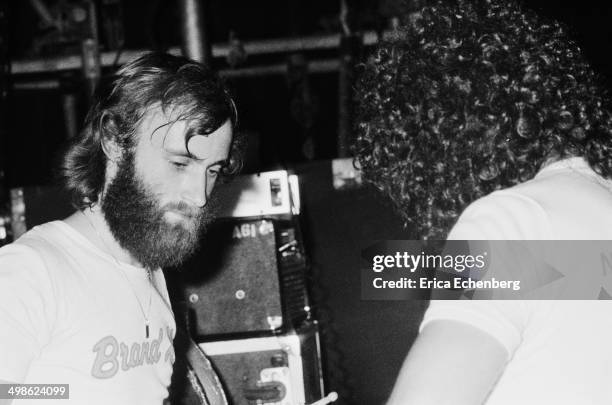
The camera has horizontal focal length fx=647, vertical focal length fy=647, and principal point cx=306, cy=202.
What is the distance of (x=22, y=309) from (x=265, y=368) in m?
0.99

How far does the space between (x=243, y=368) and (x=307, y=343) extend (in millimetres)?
225

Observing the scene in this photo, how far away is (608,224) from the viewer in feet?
2.73

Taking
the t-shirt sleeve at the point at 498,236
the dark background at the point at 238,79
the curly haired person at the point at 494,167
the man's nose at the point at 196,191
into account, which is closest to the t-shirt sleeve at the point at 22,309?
the man's nose at the point at 196,191

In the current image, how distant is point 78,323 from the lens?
139cm

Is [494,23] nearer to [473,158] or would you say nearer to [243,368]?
[473,158]

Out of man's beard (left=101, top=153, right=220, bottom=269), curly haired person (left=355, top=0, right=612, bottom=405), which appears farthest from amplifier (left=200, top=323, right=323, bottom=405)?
curly haired person (left=355, top=0, right=612, bottom=405)

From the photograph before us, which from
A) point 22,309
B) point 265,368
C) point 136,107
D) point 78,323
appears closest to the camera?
point 22,309

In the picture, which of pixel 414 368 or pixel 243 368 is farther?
pixel 243 368

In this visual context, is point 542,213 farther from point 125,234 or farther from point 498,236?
point 125,234

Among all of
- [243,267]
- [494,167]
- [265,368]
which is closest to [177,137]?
[243,267]

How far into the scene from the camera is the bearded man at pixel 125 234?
4.45 feet

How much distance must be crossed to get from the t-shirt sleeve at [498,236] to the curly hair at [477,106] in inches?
6.4

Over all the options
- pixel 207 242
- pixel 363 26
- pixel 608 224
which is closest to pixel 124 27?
pixel 363 26

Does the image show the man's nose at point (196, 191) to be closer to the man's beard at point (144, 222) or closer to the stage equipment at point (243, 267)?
the man's beard at point (144, 222)
